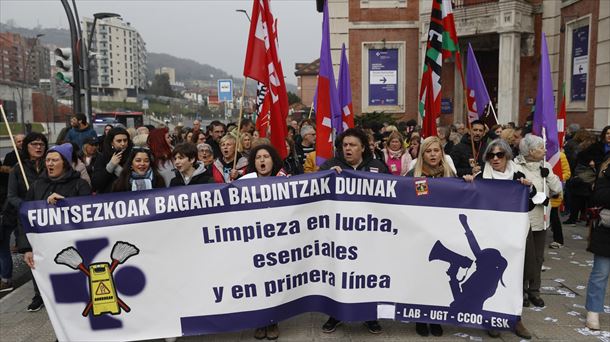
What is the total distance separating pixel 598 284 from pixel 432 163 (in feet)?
5.98

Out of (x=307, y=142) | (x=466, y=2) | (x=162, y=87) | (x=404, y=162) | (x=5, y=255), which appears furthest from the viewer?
(x=162, y=87)

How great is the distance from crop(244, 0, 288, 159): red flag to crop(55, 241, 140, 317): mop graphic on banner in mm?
2025

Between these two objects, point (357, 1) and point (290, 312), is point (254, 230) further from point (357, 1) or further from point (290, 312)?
point (357, 1)

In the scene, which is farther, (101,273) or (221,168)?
(221,168)

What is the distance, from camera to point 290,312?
176 inches

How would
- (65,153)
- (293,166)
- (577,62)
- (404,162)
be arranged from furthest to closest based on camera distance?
(577,62)
(404,162)
(293,166)
(65,153)

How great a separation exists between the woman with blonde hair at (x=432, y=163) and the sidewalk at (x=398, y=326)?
1.38 m

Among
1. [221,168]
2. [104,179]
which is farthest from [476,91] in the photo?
[104,179]

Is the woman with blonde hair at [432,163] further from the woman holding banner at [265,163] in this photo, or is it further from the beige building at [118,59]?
the beige building at [118,59]

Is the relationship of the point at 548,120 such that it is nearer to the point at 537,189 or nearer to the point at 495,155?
the point at 537,189

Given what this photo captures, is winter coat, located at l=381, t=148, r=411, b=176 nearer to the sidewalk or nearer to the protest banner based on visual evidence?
the sidewalk

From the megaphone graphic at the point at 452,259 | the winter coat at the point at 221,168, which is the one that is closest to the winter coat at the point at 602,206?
the megaphone graphic at the point at 452,259

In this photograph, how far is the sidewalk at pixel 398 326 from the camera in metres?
4.49

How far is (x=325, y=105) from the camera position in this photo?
18.8 feet
